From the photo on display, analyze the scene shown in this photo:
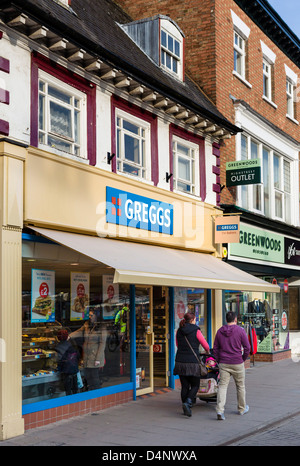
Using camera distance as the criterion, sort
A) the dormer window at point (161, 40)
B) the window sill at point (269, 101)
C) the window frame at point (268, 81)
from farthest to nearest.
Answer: the window frame at point (268, 81), the window sill at point (269, 101), the dormer window at point (161, 40)

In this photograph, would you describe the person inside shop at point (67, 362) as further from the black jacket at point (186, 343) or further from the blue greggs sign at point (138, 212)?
the blue greggs sign at point (138, 212)

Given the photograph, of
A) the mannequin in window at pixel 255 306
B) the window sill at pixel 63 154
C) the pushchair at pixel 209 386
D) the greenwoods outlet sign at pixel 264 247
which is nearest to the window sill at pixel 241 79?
the greenwoods outlet sign at pixel 264 247

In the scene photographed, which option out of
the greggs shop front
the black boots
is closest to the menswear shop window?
the greggs shop front

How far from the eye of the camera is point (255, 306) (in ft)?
57.9

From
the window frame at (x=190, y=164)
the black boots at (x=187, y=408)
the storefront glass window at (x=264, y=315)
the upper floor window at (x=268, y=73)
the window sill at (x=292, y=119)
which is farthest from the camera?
the window sill at (x=292, y=119)

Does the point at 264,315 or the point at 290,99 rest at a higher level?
the point at 290,99

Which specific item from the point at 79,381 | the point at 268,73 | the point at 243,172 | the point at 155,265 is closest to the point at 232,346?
the point at 155,265

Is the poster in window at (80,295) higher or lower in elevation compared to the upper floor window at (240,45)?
lower

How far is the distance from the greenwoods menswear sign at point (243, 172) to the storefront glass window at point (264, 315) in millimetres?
3048

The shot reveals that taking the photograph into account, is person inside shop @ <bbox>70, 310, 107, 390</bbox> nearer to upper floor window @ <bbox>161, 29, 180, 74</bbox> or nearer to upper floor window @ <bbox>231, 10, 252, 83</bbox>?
upper floor window @ <bbox>161, 29, 180, 74</bbox>

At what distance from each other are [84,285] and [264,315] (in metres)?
8.93

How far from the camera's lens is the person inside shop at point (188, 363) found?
9758 mm

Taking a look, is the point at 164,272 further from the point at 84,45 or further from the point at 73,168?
the point at 84,45

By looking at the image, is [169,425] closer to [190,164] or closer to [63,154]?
[63,154]
